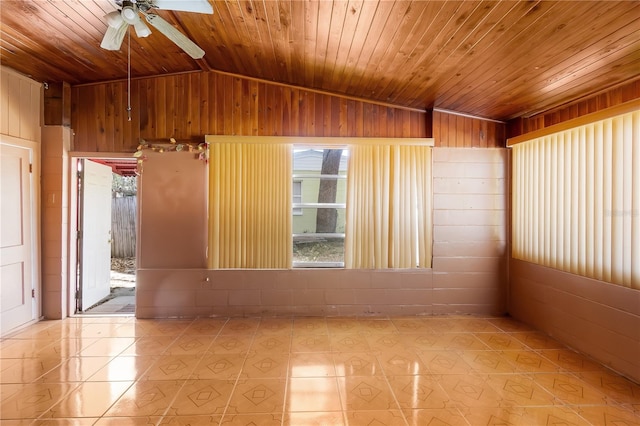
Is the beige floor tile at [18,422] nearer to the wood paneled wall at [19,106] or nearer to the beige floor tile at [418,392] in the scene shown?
the beige floor tile at [418,392]

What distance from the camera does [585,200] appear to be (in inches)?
116

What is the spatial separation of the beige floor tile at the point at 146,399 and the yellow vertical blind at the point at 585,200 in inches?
147

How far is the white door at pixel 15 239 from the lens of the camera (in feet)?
10.9

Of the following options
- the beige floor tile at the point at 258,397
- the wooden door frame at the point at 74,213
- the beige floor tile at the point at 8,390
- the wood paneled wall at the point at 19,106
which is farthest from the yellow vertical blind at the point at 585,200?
→ the wood paneled wall at the point at 19,106

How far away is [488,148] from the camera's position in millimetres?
4051

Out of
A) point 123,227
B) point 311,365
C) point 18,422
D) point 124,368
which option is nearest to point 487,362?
point 311,365

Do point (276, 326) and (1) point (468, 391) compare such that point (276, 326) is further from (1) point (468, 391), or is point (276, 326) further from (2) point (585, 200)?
(2) point (585, 200)

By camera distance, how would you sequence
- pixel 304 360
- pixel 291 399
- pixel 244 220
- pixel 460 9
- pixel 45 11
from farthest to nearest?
pixel 244 220
pixel 304 360
pixel 45 11
pixel 291 399
pixel 460 9

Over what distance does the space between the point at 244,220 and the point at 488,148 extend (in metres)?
3.25

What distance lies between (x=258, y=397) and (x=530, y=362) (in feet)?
7.88

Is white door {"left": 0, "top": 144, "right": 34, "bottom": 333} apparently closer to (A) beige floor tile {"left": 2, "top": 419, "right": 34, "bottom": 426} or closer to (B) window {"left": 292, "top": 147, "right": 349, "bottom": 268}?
(A) beige floor tile {"left": 2, "top": 419, "right": 34, "bottom": 426}

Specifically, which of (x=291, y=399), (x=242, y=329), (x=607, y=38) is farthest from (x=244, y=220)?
(x=607, y=38)

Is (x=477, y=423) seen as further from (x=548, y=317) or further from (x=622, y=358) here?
(x=548, y=317)

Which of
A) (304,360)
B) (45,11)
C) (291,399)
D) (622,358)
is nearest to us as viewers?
(291,399)
